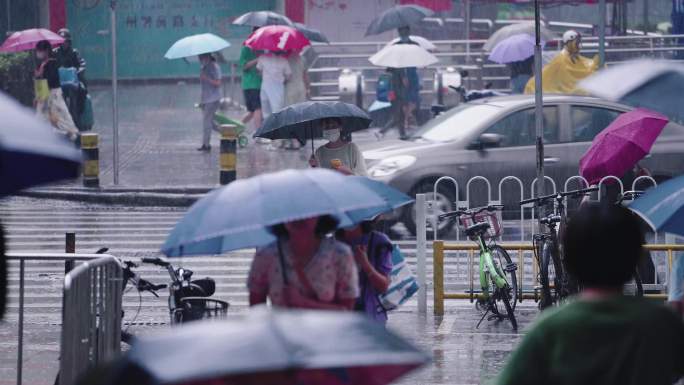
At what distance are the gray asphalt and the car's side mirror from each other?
1316 millimetres

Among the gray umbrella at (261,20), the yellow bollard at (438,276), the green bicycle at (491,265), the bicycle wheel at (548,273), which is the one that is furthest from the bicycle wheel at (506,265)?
the gray umbrella at (261,20)

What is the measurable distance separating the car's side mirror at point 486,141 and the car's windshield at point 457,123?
144 millimetres

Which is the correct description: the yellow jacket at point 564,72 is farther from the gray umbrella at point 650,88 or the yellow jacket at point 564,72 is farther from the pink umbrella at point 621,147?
the gray umbrella at point 650,88

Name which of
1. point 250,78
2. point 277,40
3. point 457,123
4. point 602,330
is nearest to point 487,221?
point 457,123

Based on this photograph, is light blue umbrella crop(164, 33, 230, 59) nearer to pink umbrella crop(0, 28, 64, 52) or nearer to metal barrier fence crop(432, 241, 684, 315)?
pink umbrella crop(0, 28, 64, 52)

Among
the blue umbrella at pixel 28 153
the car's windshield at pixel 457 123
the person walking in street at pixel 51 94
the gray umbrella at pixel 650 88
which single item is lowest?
the blue umbrella at pixel 28 153

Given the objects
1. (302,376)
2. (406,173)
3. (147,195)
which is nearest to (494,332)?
(406,173)

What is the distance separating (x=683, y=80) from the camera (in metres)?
6.18

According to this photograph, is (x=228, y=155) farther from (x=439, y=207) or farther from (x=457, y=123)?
(x=439, y=207)

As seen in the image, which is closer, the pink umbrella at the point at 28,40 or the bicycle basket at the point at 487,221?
the bicycle basket at the point at 487,221

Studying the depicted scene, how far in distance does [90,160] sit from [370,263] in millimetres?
13050

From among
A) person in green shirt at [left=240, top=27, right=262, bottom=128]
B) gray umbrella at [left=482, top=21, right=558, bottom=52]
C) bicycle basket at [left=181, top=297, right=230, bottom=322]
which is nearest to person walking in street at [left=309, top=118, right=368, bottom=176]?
bicycle basket at [left=181, top=297, right=230, bottom=322]

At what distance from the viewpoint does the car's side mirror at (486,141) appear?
1616 centimetres

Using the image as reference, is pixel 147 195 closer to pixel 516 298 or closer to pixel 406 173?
pixel 406 173
